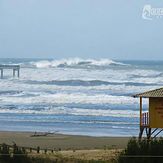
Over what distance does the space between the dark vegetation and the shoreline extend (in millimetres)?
7504

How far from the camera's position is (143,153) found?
57.8 feet

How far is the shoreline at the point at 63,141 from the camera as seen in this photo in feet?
87.8

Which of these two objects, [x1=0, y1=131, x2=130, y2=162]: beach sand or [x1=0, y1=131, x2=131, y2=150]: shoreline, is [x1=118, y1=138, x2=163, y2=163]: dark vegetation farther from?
[x1=0, y1=131, x2=131, y2=150]: shoreline

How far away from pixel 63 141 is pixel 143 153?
11065 millimetres

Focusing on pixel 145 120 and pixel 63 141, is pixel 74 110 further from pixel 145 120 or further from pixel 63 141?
pixel 145 120

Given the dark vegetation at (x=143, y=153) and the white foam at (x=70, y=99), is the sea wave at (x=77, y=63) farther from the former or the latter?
the dark vegetation at (x=143, y=153)

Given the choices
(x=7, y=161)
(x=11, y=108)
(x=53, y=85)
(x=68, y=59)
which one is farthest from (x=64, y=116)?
(x=68, y=59)

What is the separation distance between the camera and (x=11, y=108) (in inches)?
1761

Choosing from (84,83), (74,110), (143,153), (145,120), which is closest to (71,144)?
(145,120)

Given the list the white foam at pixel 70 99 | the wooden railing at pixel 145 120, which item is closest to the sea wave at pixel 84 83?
the white foam at pixel 70 99

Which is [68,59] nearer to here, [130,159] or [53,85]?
[53,85]

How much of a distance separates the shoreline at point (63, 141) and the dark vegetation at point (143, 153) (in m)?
7.50

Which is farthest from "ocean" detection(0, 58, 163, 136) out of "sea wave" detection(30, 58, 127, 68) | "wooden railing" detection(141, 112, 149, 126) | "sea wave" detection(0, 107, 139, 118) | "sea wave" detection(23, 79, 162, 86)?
"sea wave" detection(30, 58, 127, 68)

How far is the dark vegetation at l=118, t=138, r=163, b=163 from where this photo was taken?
1714cm
